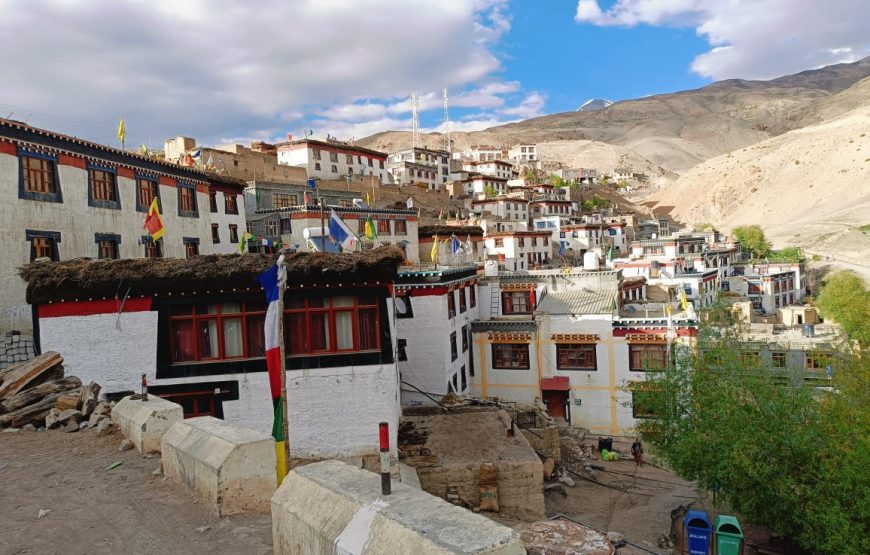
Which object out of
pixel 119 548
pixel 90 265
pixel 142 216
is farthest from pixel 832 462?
pixel 142 216

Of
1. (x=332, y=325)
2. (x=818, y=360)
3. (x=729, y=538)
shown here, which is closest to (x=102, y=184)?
→ (x=332, y=325)

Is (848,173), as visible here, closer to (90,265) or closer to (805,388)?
(805,388)

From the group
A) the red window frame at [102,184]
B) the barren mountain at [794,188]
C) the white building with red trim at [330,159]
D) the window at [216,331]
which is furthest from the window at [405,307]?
the barren mountain at [794,188]

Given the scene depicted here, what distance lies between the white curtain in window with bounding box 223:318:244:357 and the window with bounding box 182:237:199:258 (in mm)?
13255

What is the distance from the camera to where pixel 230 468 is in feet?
30.3

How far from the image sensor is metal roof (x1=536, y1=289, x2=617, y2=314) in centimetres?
2881

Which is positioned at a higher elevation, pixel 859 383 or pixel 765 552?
pixel 859 383

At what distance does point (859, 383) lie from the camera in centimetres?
1448

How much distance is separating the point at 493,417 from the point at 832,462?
1128 cm

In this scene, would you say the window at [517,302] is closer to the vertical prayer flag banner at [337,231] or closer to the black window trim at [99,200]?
the vertical prayer flag banner at [337,231]

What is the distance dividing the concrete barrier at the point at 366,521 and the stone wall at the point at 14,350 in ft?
45.2

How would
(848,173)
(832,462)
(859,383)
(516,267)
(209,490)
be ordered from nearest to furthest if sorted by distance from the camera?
1. (209,490)
2. (832,462)
3. (859,383)
4. (516,267)
5. (848,173)

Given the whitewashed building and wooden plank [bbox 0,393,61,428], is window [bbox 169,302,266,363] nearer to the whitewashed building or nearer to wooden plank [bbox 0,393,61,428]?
wooden plank [bbox 0,393,61,428]

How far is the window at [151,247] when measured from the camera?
24875mm
